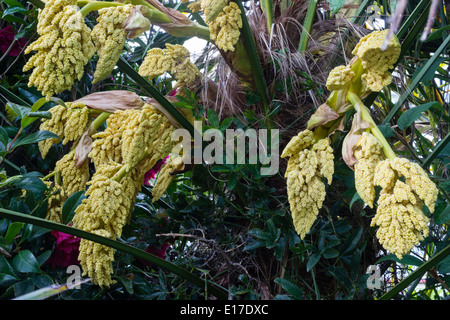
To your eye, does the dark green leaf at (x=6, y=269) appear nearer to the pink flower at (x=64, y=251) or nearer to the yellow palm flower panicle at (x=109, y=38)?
the pink flower at (x=64, y=251)

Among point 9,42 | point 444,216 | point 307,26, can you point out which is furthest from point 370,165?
point 9,42

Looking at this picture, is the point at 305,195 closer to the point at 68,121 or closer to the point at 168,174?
the point at 168,174

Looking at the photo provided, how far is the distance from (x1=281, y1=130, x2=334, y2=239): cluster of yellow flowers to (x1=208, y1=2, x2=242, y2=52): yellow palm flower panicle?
0.20 m

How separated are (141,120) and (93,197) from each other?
0.48ft

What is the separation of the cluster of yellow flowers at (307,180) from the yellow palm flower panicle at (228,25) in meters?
0.20

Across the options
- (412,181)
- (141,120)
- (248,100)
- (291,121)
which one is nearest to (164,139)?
(141,120)

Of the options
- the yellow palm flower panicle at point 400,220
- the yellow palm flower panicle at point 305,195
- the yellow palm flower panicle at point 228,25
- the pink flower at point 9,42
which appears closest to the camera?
the yellow palm flower panicle at point 400,220

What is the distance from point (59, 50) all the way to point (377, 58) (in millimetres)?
455

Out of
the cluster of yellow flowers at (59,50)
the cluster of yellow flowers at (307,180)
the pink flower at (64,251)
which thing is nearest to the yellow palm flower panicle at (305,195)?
the cluster of yellow flowers at (307,180)

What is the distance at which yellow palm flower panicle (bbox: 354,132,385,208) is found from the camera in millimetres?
618

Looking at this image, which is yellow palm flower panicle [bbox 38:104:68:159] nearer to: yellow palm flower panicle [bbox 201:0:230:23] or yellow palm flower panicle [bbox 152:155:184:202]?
yellow palm flower panicle [bbox 152:155:184:202]

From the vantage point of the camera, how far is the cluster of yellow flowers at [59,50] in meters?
0.63

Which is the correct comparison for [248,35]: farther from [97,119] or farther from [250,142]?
[97,119]

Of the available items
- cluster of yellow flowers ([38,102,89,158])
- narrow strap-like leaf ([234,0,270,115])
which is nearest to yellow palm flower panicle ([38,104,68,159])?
cluster of yellow flowers ([38,102,89,158])
